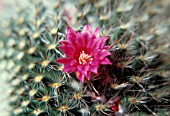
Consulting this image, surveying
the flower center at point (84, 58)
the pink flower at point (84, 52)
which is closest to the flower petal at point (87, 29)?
the pink flower at point (84, 52)

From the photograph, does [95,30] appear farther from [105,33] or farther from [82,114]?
[82,114]

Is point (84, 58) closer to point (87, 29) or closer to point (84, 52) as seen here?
point (84, 52)

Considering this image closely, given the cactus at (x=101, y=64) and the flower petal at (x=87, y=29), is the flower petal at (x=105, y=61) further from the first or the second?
the flower petal at (x=87, y=29)

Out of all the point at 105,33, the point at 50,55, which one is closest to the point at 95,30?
the point at 105,33

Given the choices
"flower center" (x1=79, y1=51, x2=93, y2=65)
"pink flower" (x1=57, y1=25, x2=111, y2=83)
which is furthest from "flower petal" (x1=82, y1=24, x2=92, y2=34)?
"flower center" (x1=79, y1=51, x2=93, y2=65)

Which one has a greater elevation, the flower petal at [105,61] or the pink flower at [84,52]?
the pink flower at [84,52]

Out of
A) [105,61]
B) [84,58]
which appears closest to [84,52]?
[84,58]

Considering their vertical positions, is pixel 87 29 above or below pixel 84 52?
above
